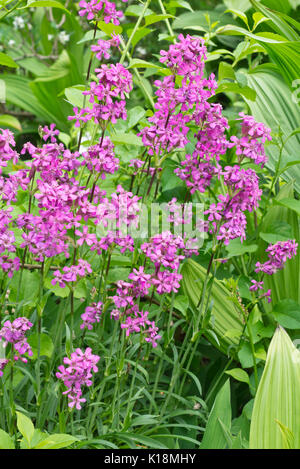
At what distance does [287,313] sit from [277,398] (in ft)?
0.98

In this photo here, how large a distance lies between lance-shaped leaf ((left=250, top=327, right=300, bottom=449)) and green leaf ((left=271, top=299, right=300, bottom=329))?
0.72 feet

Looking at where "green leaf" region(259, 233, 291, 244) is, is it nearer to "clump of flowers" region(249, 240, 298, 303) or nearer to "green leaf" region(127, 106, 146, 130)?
"clump of flowers" region(249, 240, 298, 303)

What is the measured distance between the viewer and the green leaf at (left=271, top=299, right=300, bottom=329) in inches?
52.4

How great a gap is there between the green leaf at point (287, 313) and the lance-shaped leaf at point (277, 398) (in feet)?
0.72

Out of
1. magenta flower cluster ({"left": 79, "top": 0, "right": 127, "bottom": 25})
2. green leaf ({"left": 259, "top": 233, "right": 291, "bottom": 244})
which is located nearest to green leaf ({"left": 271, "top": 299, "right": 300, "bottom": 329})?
green leaf ({"left": 259, "top": 233, "right": 291, "bottom": 244})

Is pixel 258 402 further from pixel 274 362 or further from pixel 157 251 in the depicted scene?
pixel 157 251

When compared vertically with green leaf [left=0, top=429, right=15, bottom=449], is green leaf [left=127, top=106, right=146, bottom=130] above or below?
above

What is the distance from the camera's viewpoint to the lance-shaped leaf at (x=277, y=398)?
1.07m

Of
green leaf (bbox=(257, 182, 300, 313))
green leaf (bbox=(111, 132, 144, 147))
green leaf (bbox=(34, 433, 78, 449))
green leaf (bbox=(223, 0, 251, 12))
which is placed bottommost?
green leaf (bbox=(34, 433, 78, 449))

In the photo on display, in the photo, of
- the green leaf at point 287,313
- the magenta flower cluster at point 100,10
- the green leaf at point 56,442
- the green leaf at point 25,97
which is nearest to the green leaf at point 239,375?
the green leaf at point 287,313

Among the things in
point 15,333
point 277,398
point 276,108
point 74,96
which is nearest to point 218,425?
point 277,398

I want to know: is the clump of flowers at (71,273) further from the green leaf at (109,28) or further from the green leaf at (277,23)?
the green leaf at (277,23)

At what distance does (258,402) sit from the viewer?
1.08 m

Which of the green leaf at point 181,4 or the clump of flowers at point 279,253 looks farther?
the green leaf at point 181,4
